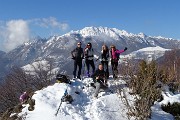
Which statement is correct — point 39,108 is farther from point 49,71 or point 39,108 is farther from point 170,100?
point 49,71

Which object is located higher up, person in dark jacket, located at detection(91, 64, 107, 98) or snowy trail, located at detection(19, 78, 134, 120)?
person in dark jacket, located at detection(91, 64, 107, 98)

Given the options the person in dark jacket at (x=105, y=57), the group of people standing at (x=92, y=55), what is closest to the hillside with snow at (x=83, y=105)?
the group of people standing at (x=92, y=55)

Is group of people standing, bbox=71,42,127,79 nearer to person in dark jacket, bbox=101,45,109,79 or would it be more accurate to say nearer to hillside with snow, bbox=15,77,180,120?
person in dark jacket, bbox=101,45,109,79

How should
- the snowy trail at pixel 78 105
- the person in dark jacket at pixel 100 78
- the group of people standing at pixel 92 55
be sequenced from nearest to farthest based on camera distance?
1. the snowy trail at pixel 78 105
2. the person in dark jacket at pixel 100 78
3. the group of people standing at pixel 92 55

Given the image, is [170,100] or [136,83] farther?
[170,100]

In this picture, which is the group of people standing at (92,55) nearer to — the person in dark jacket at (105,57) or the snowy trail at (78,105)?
the person in dark jacket at (105,57)

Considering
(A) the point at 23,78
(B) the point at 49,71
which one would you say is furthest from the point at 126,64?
(B) the point at 49,71

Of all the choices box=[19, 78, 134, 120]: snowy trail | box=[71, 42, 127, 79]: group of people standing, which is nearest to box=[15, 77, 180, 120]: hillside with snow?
box=[19, 78, 134, 120]: snowy trail

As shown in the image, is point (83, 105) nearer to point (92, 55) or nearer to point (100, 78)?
point (100, 78)

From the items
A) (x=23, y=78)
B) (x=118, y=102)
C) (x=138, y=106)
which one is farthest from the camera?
(x=23, y=78)

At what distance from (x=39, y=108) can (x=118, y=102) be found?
4.05 m

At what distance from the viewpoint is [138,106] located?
16578mm

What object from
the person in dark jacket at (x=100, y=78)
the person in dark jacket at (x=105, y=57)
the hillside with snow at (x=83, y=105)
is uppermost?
the person in dark jacket at (x=105, y=57)

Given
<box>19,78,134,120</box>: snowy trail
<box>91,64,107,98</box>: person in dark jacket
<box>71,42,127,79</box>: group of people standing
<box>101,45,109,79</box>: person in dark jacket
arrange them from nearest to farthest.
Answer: <box>19,78,134,120</box>: snowy trail < <box>91,64,107,98</box>: person in dark jacket < <box>71,42,127,79</box>: group of people standing < <box>101,45,109,79</box>: person in dark jacket
